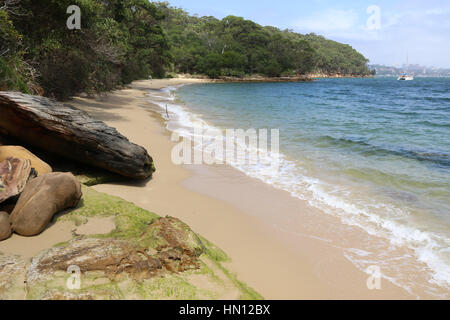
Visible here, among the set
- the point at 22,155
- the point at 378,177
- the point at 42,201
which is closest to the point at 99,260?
the point at 42,201

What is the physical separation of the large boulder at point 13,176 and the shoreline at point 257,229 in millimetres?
1683

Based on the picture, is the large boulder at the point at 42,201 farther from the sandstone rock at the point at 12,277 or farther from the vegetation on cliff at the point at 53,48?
the vegetation on cliff at the point at 53,48

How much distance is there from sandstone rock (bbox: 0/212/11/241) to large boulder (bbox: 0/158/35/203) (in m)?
0.24

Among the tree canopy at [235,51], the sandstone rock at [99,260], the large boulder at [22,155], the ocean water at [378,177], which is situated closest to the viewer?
the sandstone rock at [99,260]

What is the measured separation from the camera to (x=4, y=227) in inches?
134

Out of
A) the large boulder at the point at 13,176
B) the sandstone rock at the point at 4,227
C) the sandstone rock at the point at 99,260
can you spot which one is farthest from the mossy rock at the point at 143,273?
the large boulder at the point at 13,176

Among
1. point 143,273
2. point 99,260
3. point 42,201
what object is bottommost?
point 143,273

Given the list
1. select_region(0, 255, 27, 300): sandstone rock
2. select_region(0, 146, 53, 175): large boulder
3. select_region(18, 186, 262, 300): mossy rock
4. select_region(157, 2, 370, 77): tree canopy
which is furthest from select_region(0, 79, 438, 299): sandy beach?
select_region(157, 2, 370, 77): tree canopy

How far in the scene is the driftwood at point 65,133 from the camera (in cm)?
501

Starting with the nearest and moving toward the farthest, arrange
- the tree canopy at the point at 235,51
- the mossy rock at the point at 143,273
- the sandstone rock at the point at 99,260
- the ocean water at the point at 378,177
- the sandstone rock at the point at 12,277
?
the sandstone rock at the point at 12,277
the mossy rock at the point at 143,273
the sandstone rock at the point at 99,260
the ocean water at the point at 378,177
the tree canopy at the point at 235,51

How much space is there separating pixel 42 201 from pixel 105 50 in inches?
531

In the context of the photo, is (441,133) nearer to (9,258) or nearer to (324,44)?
(9,258)

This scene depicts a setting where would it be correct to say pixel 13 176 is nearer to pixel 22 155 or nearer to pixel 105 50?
pixel 22 155
